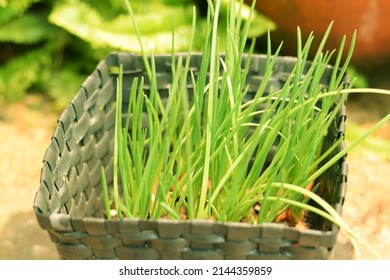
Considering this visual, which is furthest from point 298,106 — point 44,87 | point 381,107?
point 44,87

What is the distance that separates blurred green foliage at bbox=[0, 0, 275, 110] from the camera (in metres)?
1.68

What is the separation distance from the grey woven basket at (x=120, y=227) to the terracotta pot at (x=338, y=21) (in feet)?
2.54

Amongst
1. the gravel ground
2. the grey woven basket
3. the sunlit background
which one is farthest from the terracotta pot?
the grey woven basket

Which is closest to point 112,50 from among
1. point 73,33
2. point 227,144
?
point 73,33

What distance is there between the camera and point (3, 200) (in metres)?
1.43

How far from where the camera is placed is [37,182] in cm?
151

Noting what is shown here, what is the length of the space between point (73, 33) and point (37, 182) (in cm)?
46

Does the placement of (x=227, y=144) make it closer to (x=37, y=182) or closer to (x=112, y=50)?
(x=37, y=182)

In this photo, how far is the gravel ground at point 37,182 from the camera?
1.29m

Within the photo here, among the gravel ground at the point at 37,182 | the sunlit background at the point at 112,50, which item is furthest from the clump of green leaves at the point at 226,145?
the sunlit background at the point at 112,50
